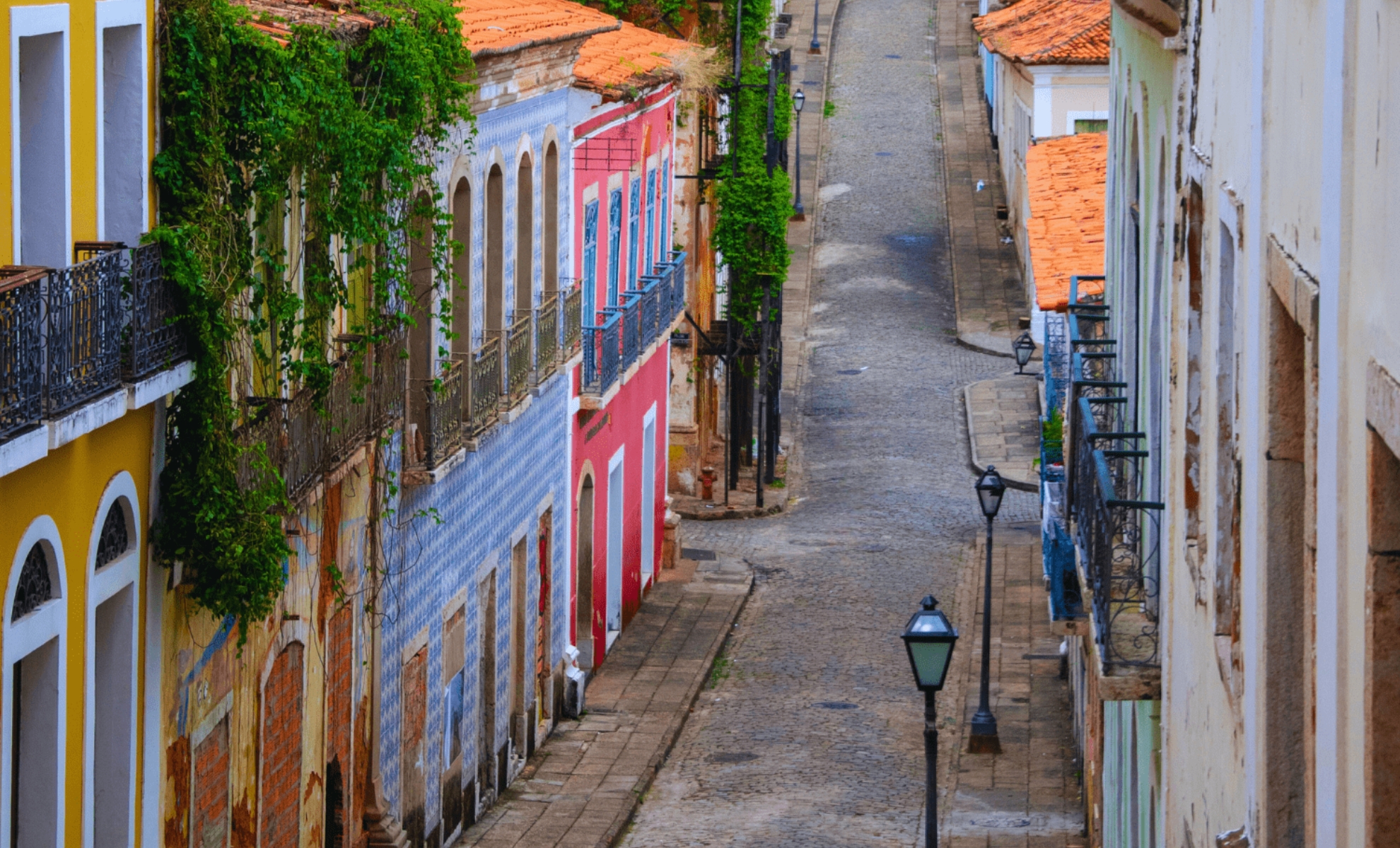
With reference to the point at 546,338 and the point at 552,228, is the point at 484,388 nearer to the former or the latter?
the point at 546,338

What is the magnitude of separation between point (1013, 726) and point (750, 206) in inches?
452

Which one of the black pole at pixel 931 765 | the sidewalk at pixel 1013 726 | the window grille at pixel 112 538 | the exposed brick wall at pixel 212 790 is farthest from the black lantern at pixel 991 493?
the window grille at pixel 112 538

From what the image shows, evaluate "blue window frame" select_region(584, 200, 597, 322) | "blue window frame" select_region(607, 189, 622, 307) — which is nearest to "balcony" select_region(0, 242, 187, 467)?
"blue window frame" select_region(584, 200, 597, 322)

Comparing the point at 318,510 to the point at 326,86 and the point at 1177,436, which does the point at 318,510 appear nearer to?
the point at 326,86

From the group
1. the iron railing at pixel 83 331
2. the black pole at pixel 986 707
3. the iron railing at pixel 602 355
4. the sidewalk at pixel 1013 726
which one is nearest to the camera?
the iron railing at pixel 83 331

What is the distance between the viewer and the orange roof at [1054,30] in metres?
26.2

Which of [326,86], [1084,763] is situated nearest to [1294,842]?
[326,86]

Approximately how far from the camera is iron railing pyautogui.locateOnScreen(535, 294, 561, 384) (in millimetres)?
18844

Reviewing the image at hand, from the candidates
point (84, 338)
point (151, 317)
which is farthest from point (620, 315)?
point (84, 338)

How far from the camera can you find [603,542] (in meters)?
23.7

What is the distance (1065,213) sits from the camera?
60.2 feet

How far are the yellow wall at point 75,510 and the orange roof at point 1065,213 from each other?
753 centimetres

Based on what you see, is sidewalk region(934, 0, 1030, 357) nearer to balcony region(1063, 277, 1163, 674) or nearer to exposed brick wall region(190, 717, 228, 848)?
balcony region(1063, 277, 1163, 674)

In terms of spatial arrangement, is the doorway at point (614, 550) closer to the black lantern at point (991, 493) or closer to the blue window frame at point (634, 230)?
the blue window frame at point (634, 230)
